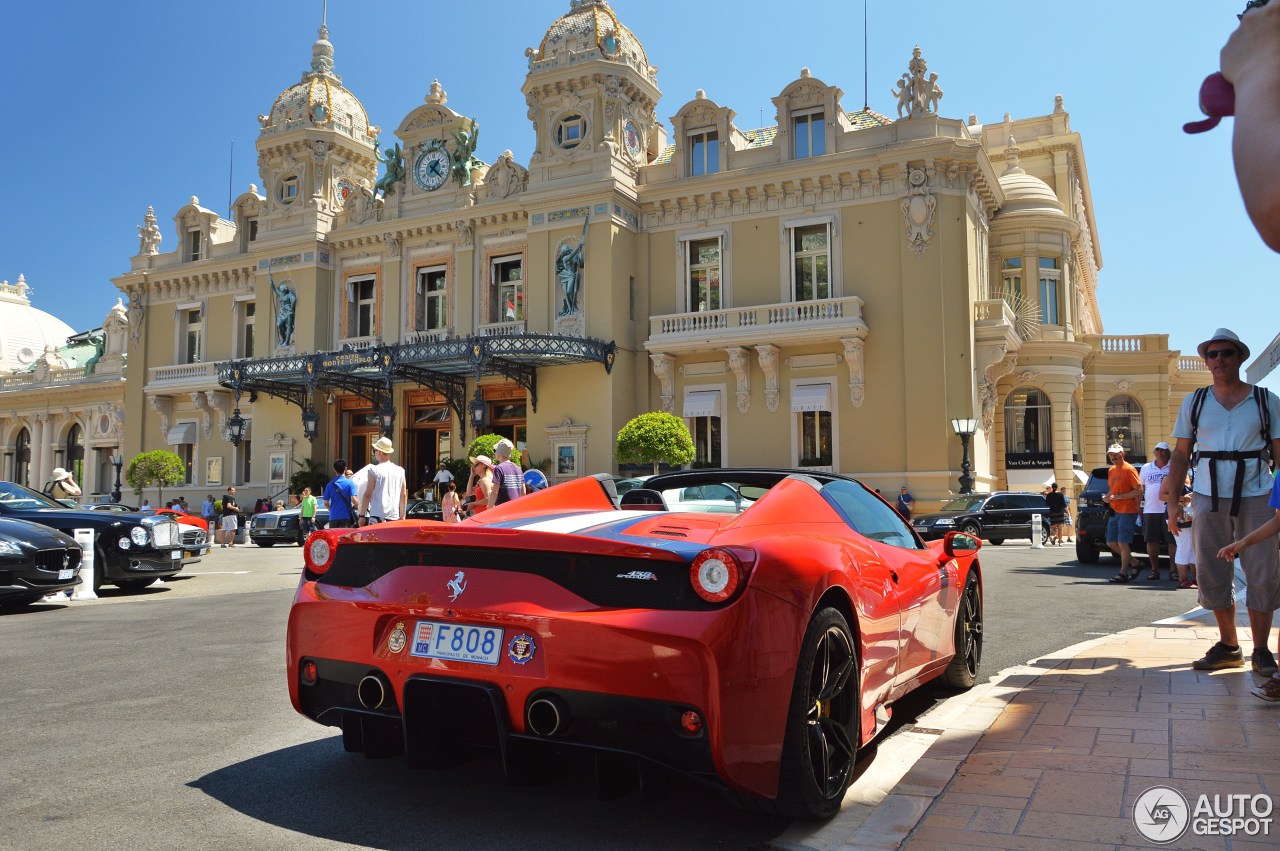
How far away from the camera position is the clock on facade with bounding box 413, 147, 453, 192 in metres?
31.8

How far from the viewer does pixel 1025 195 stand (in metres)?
30.4

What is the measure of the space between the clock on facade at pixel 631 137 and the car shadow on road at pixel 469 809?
89.4ft

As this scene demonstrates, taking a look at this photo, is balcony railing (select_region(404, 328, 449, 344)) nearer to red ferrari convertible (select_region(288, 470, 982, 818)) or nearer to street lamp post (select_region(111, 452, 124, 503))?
street lamp post (select_region(111, 452, 124, 503))

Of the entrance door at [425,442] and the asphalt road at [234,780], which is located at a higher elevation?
the entrance door at [425,442]

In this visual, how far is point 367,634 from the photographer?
3.43 meters

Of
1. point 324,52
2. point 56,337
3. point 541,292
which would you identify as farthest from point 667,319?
point 56,337

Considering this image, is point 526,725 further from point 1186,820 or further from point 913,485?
point 913,485

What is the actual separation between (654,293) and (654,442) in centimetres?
634

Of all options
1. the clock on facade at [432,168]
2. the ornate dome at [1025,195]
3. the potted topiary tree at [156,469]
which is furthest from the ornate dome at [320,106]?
the ornate dome at [1025,195]

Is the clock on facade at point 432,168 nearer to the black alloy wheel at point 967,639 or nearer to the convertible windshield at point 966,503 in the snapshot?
the convertible windshield at point 966,503

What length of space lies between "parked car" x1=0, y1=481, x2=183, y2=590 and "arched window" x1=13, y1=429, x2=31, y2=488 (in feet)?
151

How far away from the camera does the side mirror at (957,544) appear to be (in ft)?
16.9

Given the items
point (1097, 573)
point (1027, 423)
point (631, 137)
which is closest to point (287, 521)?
point (631, 137)

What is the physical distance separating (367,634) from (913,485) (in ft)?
77.1
